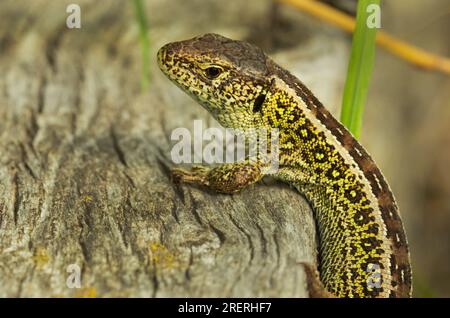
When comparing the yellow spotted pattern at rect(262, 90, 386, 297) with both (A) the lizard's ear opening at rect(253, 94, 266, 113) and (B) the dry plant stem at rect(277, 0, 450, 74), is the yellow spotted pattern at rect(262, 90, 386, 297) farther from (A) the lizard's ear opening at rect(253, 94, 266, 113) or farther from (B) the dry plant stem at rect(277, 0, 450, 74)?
(B) the dry plant stem at rect(277, 0, 450, 74)

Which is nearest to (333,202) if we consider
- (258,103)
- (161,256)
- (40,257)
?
(258,103)

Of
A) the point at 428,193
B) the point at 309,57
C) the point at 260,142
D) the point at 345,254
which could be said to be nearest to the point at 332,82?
the point at 309,57

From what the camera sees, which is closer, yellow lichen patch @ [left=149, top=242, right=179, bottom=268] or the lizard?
yellow lichen patch @ [left=149, top=242, right=179, bottom=268]

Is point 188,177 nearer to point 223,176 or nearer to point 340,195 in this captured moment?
point 223,176

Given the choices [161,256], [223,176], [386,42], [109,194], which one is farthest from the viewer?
[386,42]

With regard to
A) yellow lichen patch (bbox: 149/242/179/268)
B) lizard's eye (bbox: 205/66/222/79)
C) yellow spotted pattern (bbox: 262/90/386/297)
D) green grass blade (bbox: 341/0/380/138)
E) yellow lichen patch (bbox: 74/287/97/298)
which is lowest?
yellow lichen patch (bbox: 74/287/97/298)

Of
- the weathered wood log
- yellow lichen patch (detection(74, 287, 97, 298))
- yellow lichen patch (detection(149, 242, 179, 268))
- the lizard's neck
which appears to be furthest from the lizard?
yellow lichen patch (detection(74, 287, 97, 298))
